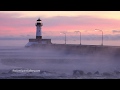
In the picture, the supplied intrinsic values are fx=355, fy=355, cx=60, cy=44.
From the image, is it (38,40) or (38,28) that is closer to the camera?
(38,28)

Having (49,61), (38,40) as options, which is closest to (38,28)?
(38,40)

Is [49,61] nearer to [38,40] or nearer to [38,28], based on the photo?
[38,40]

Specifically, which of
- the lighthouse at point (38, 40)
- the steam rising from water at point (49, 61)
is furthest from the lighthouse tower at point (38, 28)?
the steam rising from water at point (49, 61)

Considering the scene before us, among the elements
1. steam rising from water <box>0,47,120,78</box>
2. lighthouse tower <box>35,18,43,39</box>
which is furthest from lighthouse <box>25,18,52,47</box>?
steam rising from water <box>0,47,120,78</box>

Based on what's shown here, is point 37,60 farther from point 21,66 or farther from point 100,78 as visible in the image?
point 100,78

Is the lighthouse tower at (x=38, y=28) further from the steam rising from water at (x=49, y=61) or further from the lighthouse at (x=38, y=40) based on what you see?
the steam rising from water at (x=49, y=61)

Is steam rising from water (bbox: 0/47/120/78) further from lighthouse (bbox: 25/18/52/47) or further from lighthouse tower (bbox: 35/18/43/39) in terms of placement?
lighthouse tower (bbox: 35/18/43/39)

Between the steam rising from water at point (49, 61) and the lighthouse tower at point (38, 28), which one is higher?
the lighthouse tower at point (38, 28)
